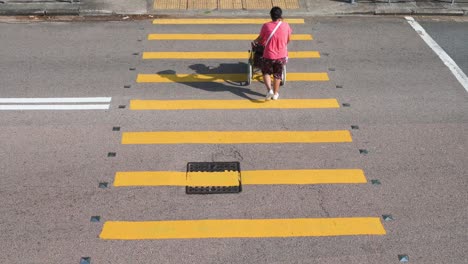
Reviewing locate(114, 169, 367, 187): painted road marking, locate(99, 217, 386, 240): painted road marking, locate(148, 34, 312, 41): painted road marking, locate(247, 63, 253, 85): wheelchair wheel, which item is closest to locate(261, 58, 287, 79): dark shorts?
locate(247, 63, 253, 85): wheelchair wheel

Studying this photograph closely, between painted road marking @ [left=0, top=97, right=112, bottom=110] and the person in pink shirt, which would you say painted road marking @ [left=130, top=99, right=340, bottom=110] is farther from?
painted road marking @ [left=0, top=97, right=112, bottom=110]

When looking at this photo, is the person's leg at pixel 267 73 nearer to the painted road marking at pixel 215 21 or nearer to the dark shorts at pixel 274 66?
the dark shorts at pixel 274 66

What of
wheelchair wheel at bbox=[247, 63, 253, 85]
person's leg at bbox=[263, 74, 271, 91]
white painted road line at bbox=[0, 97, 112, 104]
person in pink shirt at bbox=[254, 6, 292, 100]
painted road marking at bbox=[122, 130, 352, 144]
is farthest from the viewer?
wheelchair wheel at bbox=[247, 63, 253, 85]

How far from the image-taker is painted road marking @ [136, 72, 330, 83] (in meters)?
11.8

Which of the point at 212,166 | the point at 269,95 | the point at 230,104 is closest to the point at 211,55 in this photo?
the point at 230,104

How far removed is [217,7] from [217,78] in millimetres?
3824

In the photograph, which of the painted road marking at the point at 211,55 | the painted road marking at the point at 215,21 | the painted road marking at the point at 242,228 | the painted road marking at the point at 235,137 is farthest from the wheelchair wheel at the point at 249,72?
the painted road marking at the point at 242,228

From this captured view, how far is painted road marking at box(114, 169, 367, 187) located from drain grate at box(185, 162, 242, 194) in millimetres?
61

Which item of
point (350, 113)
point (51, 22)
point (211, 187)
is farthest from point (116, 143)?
point (51, 22)

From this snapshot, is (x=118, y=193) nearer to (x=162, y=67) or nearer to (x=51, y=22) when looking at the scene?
(x=162, y=67)

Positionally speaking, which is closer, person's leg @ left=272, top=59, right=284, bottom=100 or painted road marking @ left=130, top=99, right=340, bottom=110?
person's leg @ left=272, top=59, right=284, bottom=100

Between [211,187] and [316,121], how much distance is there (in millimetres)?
2697

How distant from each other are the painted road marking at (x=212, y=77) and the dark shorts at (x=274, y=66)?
43.5 inches

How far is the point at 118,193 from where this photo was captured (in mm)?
8648
